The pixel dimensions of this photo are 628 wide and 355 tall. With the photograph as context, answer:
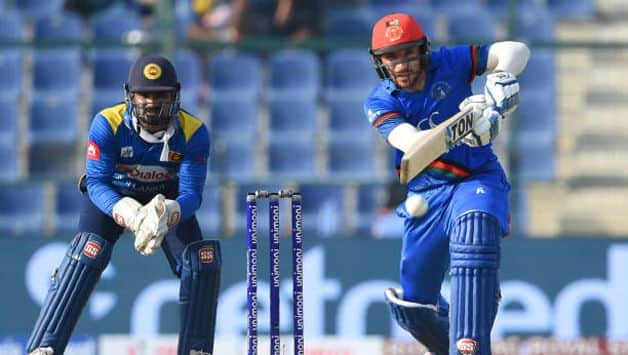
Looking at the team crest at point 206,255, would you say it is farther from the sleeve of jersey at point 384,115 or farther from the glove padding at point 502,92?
the glove padding at point 502,92

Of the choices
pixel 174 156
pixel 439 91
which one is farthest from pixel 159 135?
pixel 439 91

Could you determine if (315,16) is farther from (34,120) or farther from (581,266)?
(581,266)

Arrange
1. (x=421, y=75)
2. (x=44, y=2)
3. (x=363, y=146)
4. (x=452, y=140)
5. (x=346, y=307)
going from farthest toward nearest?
(x=44, y=2)
(x=363, y=146)
(x=346, y=307)
(x=421, y=75)
(x=452, y=140)

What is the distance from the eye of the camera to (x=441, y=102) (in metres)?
7.53

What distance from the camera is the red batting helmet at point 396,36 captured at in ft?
24.1

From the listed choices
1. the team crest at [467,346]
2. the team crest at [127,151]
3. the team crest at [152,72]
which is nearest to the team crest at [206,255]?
the team crest at [127,151]

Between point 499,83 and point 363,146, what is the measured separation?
5.66 meters

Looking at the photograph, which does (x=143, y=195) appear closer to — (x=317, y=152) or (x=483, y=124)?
(x=483, y=124)

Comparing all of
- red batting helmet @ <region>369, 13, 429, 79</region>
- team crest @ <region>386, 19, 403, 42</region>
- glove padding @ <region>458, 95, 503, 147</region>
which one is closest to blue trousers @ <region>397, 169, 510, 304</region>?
glove padding @ <region>458, 95, 503, 147</region>

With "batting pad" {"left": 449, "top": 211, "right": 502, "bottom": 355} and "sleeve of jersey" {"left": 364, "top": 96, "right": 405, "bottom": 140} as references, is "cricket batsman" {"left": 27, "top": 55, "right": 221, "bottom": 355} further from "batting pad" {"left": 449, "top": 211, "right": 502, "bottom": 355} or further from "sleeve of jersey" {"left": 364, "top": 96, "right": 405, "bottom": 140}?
"batting pad" {"left": 449, "top": 211, "right": 502, "bottom": 355}

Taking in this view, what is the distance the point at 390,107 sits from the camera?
7484 mm

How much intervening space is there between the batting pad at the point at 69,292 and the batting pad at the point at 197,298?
0.49 meters

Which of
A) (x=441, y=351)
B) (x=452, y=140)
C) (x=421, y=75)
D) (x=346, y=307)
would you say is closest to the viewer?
(x=452, y=140)

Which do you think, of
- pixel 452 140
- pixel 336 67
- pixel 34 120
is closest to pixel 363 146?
pixel 336 67
